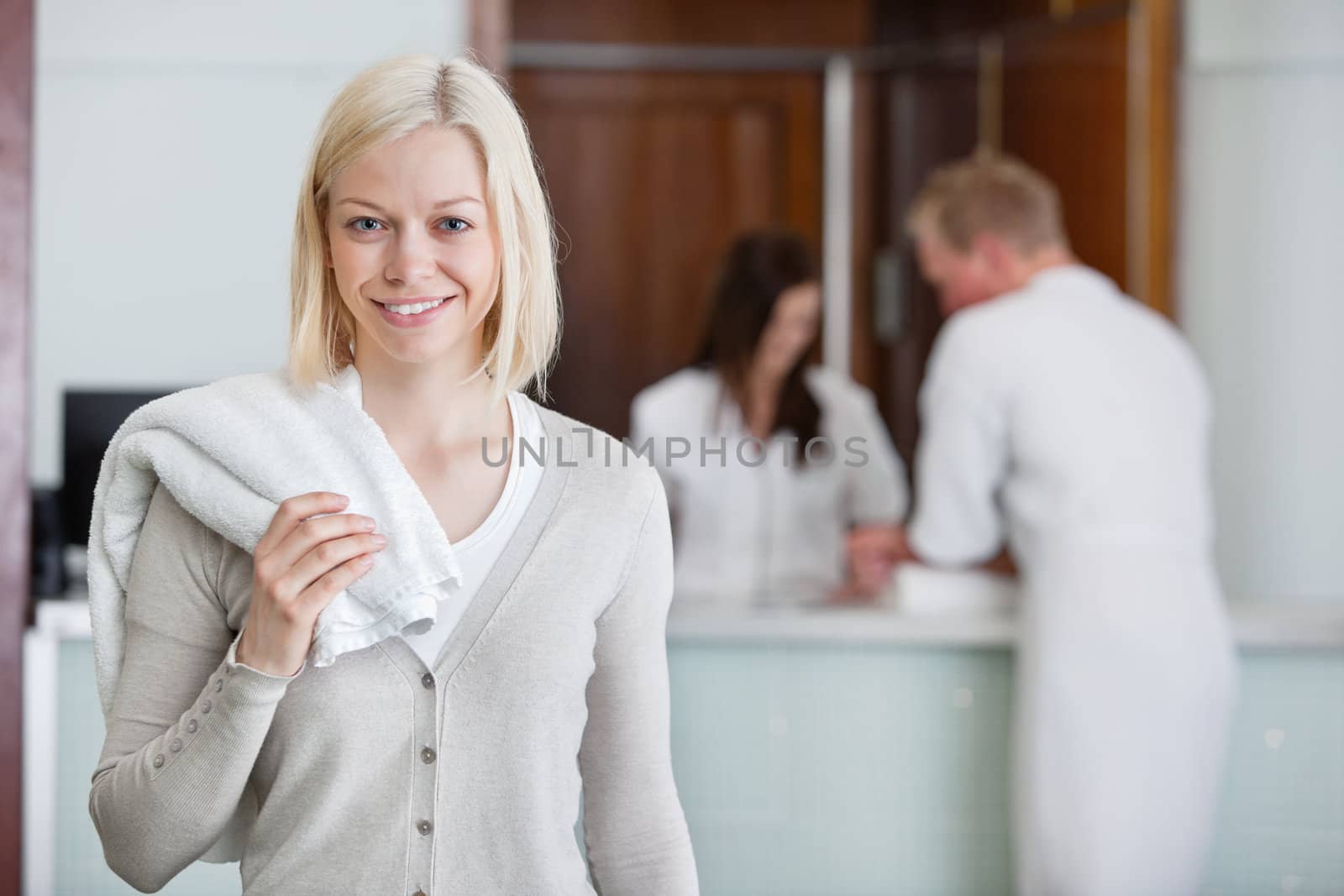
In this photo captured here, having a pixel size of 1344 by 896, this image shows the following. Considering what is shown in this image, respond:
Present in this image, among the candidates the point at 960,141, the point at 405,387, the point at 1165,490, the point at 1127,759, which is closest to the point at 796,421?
the point at 1165,490

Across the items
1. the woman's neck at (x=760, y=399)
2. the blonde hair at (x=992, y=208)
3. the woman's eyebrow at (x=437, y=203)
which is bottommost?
the woman's neck at (x=760, y=399)

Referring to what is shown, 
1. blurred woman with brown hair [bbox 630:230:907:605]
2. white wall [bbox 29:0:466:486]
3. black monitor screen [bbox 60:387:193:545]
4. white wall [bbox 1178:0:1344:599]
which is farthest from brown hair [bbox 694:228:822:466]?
white wall [bbox 1178:0:1344:599]

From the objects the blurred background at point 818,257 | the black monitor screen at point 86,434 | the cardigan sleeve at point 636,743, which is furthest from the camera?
the blurred background at point 818,257

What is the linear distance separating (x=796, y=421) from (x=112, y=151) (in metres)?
1.01

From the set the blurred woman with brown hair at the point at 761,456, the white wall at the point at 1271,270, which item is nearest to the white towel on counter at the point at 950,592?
the blurred woman with brown hair at the point at 761,456

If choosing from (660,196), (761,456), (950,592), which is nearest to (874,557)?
(950,592)

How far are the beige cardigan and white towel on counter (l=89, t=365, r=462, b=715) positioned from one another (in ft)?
0.08

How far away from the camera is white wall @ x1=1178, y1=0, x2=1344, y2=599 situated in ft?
8.21

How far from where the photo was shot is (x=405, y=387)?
24.4 inches

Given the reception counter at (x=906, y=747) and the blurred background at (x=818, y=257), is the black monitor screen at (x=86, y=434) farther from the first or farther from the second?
the reception counter at (x=906, y=747)

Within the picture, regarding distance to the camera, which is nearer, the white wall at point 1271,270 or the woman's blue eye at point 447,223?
the woman's blue eye at point 447,223

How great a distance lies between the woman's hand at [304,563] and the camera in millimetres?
542

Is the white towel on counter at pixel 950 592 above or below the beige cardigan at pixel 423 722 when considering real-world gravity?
below

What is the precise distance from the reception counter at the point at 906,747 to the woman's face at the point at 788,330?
1.18ft
